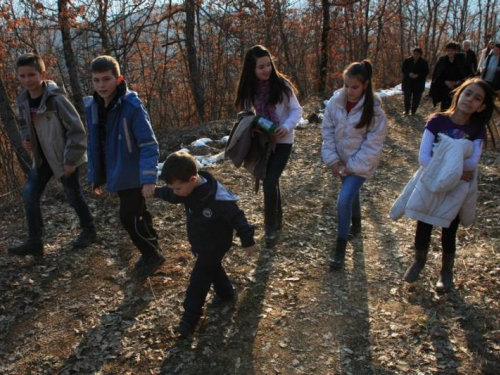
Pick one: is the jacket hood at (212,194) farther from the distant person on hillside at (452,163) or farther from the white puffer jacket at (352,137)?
the distant person on hillside at (452,163)

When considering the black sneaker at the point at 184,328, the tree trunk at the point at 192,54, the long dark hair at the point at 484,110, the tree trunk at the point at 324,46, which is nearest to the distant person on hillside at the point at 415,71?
the tree trunk at the point at 324,46

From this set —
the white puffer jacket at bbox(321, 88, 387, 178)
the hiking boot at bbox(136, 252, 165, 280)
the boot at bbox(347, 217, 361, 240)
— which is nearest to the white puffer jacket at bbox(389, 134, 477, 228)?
the white puffer jacket at bbox(321, 88, 387, 178)

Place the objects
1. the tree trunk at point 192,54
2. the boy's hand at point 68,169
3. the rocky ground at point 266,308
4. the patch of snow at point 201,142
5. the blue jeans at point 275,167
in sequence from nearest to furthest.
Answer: the rocky ground at point 266,308 → the boy's hand at point 68,169 → the blue jeans at point 275,167 → the patch of snow at point 201,142 → the tree trunk at point 192,54

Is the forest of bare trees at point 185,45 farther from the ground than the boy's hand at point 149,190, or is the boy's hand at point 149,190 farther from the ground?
the forest of bare trees at point 185,45

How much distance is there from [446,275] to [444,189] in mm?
961

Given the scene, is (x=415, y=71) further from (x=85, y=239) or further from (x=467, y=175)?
(x=85, y=239)

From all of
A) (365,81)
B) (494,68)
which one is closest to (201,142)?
(365,81)

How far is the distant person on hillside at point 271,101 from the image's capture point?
13.9 ft

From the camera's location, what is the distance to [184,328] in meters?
3.25

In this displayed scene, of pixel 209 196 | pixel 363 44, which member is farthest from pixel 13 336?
pixel 363 44

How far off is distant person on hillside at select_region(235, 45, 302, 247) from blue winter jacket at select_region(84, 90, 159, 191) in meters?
1.28

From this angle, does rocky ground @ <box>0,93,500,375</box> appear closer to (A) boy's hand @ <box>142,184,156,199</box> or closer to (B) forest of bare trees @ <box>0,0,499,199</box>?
(A) boy's hand @ <box>142,184,156,199</box>

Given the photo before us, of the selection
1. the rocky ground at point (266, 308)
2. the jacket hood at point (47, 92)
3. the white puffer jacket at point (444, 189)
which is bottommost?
the rocky ground at point (266, 308)

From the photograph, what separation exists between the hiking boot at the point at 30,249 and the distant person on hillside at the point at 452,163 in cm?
372
